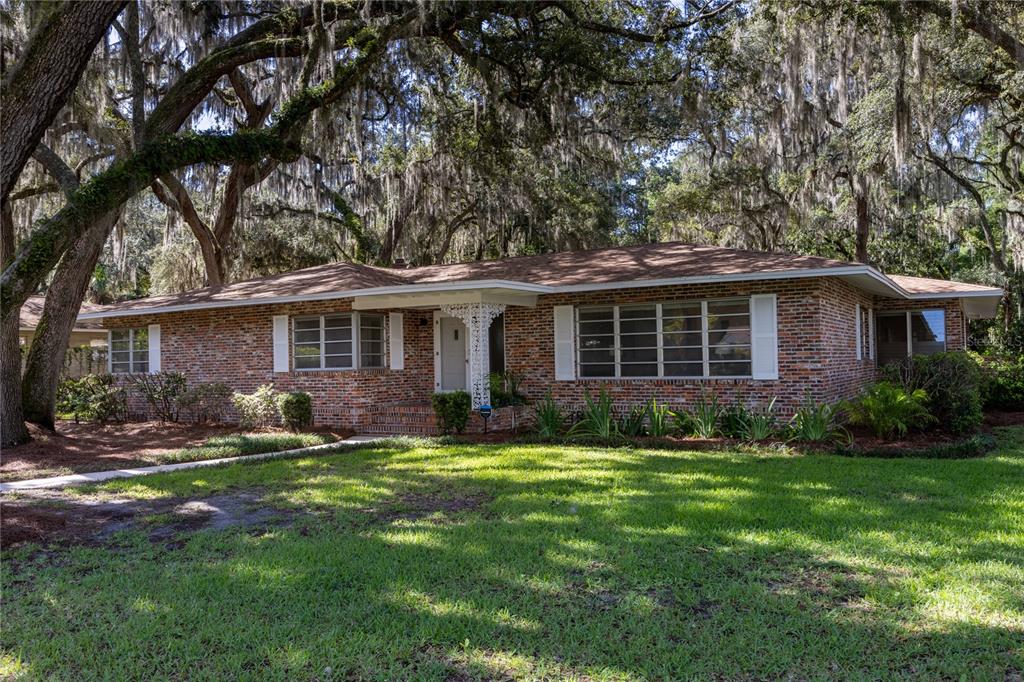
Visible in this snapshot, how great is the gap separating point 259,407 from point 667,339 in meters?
7.64

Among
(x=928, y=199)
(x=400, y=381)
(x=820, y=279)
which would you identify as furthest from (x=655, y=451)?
(x=928, y=199)

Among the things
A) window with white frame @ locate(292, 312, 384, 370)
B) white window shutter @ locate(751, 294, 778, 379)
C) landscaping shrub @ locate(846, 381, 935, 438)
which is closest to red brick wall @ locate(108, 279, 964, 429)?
white window shutter @ locate(751, 294, 778, 379)

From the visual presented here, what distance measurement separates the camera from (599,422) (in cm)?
1205

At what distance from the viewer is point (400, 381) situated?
14.8 metres

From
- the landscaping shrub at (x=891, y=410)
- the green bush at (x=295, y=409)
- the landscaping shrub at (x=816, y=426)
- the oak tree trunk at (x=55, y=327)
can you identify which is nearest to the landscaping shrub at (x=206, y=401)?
the green bush at (x=295, y=409)

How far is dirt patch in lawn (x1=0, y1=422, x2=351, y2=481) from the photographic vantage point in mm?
10086

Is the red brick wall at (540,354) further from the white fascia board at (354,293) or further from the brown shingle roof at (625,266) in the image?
the white fascia board at (354,293)

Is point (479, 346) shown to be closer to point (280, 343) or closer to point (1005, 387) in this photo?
point (280, 343)

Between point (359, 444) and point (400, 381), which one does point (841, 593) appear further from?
point (400, 381)

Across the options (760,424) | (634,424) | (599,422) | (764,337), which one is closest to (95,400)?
(599,422)

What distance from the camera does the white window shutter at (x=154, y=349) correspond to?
16859 mm

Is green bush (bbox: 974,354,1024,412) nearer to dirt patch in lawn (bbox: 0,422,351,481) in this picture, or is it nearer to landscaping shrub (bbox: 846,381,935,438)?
landscaping shrub (bbox: 846,381,935,438)

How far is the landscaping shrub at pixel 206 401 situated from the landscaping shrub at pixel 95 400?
1.38 meters

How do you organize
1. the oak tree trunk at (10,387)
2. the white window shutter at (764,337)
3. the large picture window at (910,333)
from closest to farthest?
the oak tree trunk at (10,387) → the white window shutter at (764,337) → the large picture window at (910,333)
